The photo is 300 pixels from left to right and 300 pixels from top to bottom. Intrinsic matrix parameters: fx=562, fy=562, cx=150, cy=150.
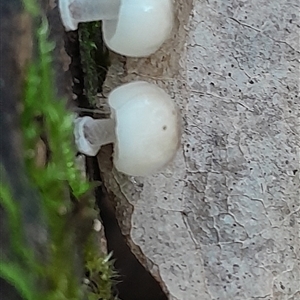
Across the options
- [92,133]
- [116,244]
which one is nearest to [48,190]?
[92,133]

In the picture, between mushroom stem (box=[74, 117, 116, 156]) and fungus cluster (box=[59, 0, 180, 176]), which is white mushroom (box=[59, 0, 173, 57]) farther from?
mushroom stem (box=[74, 117, 116, 156])

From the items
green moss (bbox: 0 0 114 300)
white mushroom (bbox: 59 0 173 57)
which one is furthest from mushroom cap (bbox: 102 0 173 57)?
green moss (bbox: 0 0 114 300)

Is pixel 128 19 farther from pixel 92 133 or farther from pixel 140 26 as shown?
pixel 92 133

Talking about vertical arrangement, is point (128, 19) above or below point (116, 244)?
above

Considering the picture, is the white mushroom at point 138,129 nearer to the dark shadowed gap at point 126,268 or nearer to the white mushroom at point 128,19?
the white mushroom at point 128,19

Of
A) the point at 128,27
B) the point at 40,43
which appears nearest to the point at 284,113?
the point at 128,27

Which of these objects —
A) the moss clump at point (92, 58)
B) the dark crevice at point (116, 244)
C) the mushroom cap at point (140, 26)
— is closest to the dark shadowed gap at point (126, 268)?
the dark crevice at point (116, 244)

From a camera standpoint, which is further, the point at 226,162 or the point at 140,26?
the point at 226,162
